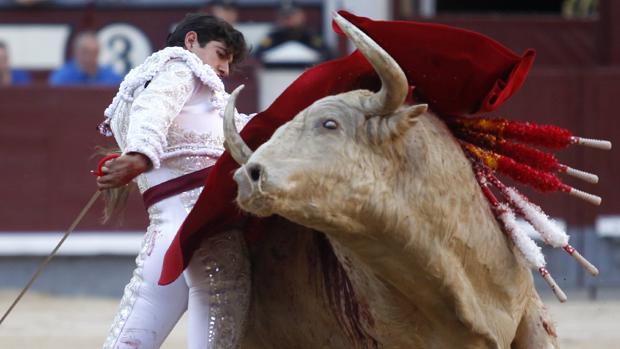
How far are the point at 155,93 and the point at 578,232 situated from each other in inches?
220

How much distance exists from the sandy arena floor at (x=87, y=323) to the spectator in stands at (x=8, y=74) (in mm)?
1321

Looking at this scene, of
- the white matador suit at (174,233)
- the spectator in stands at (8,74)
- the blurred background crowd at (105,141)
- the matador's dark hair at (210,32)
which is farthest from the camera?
the spectator in stands at (8,74)

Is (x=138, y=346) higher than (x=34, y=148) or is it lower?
higher

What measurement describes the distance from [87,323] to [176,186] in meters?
4.06

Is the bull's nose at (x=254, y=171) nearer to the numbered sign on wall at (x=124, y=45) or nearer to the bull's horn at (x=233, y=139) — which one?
the bull's horn at (x=233, y=139)

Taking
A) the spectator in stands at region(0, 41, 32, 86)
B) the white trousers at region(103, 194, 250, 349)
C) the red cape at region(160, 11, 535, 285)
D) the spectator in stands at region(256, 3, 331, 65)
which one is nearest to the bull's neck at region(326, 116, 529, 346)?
the red cape at region(160, 11, 535, 285)

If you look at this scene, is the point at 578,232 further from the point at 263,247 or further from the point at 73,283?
the point at 263,247

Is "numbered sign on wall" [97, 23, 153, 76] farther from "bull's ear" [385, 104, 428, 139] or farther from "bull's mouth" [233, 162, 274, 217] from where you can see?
"bull's mouth" [233, 162, 274, 217]

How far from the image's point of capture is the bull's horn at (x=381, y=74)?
10.4 ft

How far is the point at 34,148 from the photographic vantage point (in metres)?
8.77

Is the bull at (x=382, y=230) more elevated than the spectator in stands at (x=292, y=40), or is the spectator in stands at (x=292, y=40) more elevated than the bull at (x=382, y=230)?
the bull at (x=382, y=230)

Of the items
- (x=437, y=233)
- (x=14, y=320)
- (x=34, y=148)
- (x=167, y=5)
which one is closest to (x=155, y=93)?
(x=437, y=233)

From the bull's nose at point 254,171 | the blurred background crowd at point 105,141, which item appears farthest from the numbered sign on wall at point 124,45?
the bull's nose at point 254,171

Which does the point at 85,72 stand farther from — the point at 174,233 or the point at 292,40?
the point at 174,233
